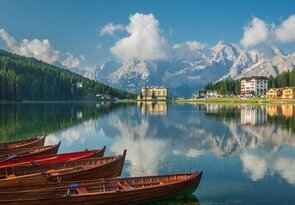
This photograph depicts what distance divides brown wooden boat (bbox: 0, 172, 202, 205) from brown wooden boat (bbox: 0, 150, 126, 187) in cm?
57

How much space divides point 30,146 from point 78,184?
21585mm

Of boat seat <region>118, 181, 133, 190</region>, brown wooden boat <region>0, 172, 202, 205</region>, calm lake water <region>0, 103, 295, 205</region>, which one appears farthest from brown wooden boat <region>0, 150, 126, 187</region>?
calm lake water <region>0, 103, 295, 205</region>

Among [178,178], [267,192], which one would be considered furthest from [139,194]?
[267,192]

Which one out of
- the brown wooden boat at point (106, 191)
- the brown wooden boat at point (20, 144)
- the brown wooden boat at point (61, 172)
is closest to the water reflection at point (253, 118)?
the brown wooden boat at point (20, 144)

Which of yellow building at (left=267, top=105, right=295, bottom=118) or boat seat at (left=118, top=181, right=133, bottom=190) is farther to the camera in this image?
yellow building at (left=267, top=105, right=295, bottom=118)

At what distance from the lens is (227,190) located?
29.1m

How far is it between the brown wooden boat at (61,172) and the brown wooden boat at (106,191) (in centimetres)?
57

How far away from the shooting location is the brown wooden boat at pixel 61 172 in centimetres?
2456

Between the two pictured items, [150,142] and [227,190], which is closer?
[227,190]

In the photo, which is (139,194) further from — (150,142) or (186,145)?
(150,142)

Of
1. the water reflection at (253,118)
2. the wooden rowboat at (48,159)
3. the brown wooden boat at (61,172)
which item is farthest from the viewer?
the water reflection at (253,118)

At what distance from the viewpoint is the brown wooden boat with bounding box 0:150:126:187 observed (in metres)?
24.6

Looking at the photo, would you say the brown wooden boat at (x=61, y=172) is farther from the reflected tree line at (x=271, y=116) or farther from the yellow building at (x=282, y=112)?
the yellow building at (x=282, y=112)

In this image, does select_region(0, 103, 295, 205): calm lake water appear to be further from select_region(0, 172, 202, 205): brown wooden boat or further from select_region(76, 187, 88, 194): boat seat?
select_region(76, 187, 88, 194): boat seat
